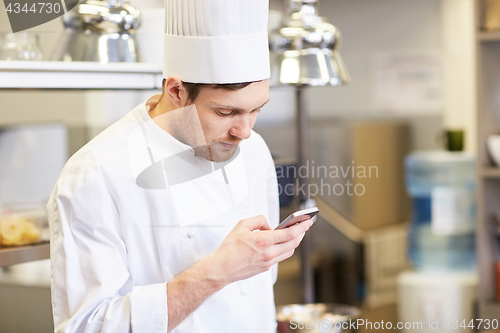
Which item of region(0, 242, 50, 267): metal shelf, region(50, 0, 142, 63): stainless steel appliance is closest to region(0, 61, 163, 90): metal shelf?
region(50, 0, 142, 63): stainless steel appliance

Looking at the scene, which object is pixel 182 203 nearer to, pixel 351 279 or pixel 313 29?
pixel 313 29

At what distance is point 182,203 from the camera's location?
3.04 ft

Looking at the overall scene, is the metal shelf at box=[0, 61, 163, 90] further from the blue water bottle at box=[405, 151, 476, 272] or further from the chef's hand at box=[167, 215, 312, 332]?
the blue water bottle at box=[405, 151, 476, 272]

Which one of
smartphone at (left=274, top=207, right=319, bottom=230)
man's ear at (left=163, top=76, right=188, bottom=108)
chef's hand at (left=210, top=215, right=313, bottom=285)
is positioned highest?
man's ear at (left=163, top=76, right=188, bottom=108)

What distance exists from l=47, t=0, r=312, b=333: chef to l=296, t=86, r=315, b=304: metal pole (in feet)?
0.78

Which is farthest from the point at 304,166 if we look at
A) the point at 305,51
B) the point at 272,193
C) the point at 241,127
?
the point at 241,127

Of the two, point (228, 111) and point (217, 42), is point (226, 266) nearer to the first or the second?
point (228, 111)

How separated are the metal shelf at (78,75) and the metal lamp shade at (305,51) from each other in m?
0.30

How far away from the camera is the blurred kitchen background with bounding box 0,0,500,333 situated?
2040mm

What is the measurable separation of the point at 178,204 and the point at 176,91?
19 cm

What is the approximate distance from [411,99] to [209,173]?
223 centimetres

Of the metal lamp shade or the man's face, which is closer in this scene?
the man's face

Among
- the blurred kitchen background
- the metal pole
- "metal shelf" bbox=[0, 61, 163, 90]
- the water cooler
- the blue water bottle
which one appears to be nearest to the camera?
"metal shelf" bbox=[0, 61, 163, 90]

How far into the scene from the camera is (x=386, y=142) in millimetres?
2824
